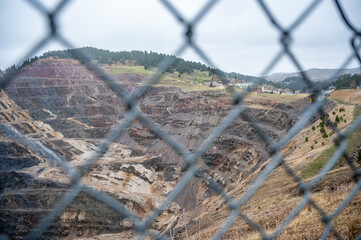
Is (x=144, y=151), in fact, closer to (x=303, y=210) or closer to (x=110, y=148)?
(x=110, y=148)

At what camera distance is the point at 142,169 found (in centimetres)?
1861

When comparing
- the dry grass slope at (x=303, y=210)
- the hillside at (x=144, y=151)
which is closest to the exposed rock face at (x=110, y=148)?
the hillside at (x=144, y=151)

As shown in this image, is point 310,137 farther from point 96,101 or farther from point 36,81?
point 36,81

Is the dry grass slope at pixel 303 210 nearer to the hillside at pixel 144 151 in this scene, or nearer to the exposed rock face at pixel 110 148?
the hillside at pixel 144 151

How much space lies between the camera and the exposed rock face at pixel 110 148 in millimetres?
13391

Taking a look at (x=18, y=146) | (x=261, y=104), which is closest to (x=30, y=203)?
(x=18, y=146)

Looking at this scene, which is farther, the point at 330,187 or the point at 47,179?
the point at 47,179

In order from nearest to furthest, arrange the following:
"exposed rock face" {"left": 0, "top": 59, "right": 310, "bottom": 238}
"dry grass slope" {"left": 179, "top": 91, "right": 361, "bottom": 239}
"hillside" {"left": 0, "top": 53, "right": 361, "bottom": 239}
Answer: "dry grass slope" {"left": 179, "top": 91, "right": 361, "bottom": 239} < "hillside" {"left": 0, "top": 53, "right": 361, "bottom": 239} < "exposed rock face" {"left": 0, "top": 59, "right": 310, "bottom": 238}

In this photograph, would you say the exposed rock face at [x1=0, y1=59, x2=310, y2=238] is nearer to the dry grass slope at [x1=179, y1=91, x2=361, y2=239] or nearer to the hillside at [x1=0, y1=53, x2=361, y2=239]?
the hillside at [x1=0, y1=53, x2=361, y2=239]

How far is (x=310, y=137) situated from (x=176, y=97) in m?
12.3

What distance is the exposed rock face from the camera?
13391mm

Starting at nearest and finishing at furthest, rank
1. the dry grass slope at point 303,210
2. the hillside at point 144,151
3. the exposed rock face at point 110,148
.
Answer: the dry grass slope at point 303,210
the hillside at point 144,151
the exposed rock face at point 110,148

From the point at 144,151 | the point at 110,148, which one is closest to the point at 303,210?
the point at 110,148

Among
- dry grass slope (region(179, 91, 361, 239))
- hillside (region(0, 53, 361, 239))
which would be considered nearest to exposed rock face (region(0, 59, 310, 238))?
hillside (region(0, 53, 361, 239))
